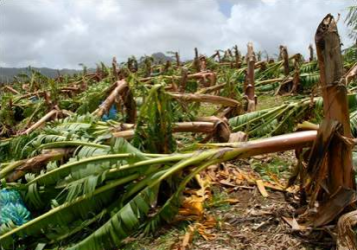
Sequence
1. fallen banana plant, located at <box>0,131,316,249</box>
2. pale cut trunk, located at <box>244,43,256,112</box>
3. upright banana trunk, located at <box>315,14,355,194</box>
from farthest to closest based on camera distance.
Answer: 1. pale cut trunk, located at <box>244,43,256,112</box>
2. fallen banana plant, located at <box>0,131,316,249</box>
3. upright banana trunk, located at <box>315,14,355,194</box>

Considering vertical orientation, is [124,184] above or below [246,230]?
above

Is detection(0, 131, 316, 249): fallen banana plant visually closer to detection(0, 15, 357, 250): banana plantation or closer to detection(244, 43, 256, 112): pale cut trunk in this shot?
detection(0, 15, 357, 250): banana plantation

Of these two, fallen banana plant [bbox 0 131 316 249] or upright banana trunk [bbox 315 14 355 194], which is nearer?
upright banana trunk [bbox 315 14 355 194]

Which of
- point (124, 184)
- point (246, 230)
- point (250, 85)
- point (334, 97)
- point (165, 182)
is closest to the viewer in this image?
point (334, 97)

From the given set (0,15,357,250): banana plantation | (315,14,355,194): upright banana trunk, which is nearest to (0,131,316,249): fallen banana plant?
(0,15,357,250): banana plantation

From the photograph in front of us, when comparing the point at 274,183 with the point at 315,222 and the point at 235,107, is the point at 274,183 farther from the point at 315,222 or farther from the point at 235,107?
the point at 235,107

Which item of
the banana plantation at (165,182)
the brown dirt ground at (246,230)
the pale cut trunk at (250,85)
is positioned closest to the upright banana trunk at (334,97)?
the banana plantation at (165,182)

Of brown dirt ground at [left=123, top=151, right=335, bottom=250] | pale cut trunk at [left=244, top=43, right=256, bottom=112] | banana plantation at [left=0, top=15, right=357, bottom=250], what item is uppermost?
pale cut trunk at [left=244, top=43, right=256, bottom=112]

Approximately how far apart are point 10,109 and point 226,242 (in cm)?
577

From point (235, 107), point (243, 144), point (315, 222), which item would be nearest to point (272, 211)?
point (315, 222)

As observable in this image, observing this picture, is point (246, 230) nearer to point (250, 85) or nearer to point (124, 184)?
point (124, 184)

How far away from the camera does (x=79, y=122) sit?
3980 mm

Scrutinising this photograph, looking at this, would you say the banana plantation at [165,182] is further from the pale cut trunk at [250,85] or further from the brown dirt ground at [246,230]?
the pale cut trunk at [250,85]

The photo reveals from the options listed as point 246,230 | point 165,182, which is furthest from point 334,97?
point 165,182
